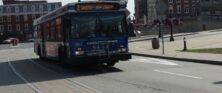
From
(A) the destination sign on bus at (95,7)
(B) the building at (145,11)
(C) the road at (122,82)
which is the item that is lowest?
(C) the road at (122,82)

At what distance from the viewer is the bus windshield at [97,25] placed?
21750 millimetres

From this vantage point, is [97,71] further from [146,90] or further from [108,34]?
[146,90]

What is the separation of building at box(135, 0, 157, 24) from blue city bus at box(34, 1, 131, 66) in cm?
11404

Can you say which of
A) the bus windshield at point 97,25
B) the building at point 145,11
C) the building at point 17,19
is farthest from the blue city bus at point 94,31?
the building at point 145,11

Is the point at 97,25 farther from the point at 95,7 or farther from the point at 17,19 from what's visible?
the point at 17,19

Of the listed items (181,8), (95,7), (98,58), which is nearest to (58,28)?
(95,7)

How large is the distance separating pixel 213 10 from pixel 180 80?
116 meters

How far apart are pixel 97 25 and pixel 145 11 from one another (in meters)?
135

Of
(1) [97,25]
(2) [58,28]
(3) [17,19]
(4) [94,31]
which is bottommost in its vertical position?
(4) [94,31]

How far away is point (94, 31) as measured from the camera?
22.0 meters

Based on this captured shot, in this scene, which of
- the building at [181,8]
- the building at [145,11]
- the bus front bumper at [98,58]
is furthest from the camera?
the building at [145,11]

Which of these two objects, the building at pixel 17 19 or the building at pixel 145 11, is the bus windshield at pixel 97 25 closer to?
the building at pixel 17 19

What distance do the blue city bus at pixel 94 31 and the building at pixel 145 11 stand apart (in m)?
114

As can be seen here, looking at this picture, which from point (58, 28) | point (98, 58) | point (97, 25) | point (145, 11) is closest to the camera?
point (98, 58)
